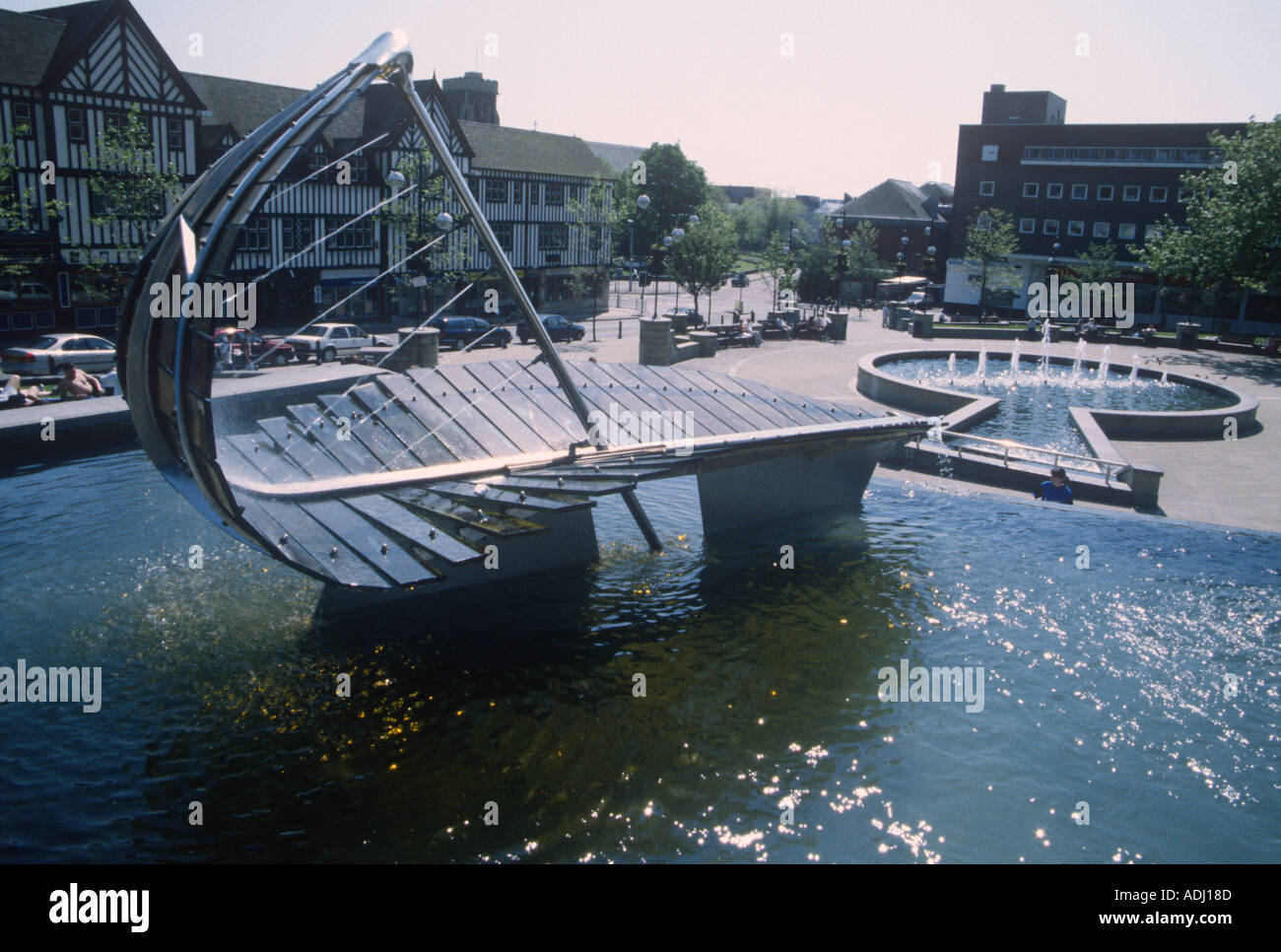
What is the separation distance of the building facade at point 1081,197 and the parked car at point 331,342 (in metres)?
43.6

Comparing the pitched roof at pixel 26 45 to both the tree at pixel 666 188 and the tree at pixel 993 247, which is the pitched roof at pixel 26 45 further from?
the tree at pixel 666 188

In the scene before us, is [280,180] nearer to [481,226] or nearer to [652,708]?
[481,226]

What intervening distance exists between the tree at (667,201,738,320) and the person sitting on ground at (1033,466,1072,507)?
35.2 m

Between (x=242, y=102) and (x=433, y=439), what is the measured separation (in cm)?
4531

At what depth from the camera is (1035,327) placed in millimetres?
52250

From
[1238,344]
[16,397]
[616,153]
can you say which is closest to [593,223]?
[1238,344]

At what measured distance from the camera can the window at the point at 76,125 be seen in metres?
40.6

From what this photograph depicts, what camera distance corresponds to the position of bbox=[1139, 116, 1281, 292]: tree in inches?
1775

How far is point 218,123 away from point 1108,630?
49504 mm

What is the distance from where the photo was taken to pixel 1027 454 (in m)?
24.5

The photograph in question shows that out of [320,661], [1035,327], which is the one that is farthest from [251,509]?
[1035,327]

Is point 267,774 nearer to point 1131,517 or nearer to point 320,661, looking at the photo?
point 320,661

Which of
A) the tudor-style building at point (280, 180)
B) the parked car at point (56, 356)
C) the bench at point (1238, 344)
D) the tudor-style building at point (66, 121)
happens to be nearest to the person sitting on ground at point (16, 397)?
the tudor-style building at point (280, 180)
